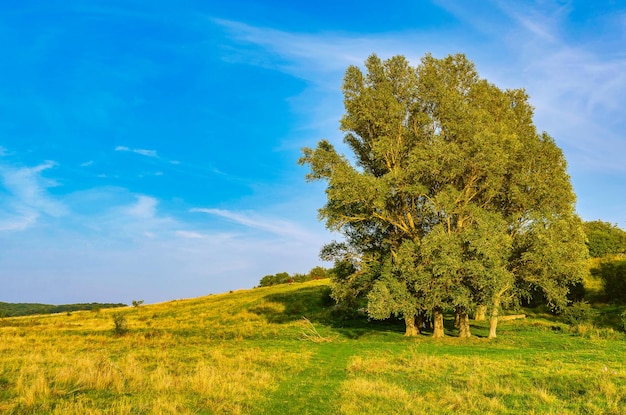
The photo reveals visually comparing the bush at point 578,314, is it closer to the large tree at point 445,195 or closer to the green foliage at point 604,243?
the large tree at point 445,195

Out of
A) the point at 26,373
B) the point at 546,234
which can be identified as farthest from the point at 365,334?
the point at 26,373

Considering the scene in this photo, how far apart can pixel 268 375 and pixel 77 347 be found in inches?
840

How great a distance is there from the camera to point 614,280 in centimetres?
4934

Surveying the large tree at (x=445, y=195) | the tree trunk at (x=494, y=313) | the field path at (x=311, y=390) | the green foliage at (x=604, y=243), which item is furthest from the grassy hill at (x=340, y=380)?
the green foliage at (x=604, y=243)

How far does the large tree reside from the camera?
103ft

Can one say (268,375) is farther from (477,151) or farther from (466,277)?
(477,151)

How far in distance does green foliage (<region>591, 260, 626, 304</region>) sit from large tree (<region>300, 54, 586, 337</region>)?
1804 cm

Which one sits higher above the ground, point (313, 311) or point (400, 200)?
point (400, 200)

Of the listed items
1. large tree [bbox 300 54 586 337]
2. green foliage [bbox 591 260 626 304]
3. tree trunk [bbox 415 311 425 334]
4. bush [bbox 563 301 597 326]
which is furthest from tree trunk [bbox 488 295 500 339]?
green foliage [bbox 591 260 626 304]

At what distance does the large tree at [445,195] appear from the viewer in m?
31.3

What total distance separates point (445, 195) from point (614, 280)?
32.5 m

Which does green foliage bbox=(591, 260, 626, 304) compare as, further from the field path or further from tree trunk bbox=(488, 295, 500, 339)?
the field path

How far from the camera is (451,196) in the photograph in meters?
32.3

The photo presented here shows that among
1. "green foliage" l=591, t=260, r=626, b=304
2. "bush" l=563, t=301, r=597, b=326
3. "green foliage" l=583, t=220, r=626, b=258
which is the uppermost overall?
"green foliage" l=583, t=220, r=626, b=258
